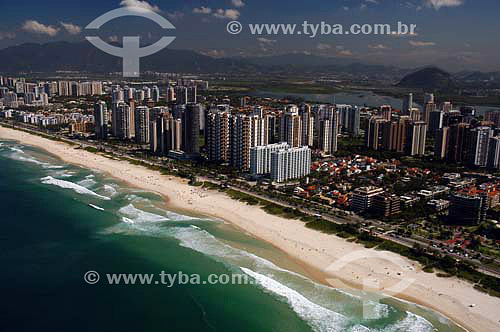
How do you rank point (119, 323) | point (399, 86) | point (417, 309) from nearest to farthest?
point (119, 323) → point (417, 309) → point (399, 86)

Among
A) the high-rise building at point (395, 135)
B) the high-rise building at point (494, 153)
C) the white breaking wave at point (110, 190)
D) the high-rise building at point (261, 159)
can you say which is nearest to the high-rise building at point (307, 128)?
the high-rise building at point (395, 135)

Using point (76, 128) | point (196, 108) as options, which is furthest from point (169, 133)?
point (76, 128)

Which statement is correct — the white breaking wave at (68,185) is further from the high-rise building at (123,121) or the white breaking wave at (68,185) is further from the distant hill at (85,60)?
the distant hill at (85,60)

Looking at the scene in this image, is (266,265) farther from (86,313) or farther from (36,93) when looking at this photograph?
(36,93)

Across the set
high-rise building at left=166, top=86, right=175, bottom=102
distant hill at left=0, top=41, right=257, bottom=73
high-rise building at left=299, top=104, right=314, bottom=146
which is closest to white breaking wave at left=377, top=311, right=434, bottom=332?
high-rise building at left=299, top=104, right=314, bottom=146

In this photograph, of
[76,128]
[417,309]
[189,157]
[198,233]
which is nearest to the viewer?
[417,309]
